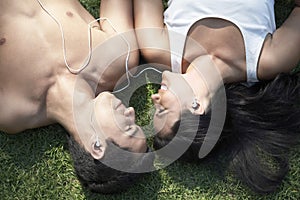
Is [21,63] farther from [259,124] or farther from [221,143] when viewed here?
[259,124]

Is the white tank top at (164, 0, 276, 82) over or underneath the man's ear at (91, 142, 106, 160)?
over

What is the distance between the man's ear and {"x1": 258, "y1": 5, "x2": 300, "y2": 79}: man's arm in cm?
107

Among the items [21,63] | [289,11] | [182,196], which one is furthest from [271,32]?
[21,63]

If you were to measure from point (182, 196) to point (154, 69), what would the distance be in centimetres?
86

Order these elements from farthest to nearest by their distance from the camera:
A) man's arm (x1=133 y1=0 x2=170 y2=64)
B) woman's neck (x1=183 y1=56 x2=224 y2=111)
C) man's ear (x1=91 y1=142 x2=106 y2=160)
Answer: man's arm (x1=133 y1=0 x2=170 y2=64)
woman's neck (x1=183 y1=56 x2=224 y2=111)
man's ear (x1=91 y1=142 x2=106 y2=160)

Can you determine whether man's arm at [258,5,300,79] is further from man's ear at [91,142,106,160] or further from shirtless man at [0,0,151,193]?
man's ear at [91,142,106,160]

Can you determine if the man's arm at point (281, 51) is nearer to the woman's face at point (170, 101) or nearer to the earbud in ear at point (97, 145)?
the woman's face at point (170, 101)

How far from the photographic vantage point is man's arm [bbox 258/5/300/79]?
284 centimetres

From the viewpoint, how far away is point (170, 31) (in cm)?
299

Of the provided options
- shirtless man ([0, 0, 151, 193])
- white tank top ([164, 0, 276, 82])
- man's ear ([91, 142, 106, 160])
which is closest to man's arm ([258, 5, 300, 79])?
white tank top ([164, 0, 276, 82])

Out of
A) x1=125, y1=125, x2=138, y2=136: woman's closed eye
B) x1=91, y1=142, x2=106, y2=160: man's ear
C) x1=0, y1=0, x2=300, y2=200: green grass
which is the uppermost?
x1=125, y1=125, x2=138, y2=136: woman's closed eye

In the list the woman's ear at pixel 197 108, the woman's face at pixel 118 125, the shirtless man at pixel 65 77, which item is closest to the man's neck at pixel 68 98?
the shirtless man at pixel 65 77

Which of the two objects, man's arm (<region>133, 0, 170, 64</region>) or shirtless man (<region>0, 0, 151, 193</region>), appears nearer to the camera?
shirtless man (<region>0, 0, 151, 193</region>)

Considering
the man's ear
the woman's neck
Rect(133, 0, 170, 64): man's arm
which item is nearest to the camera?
the man's ear
